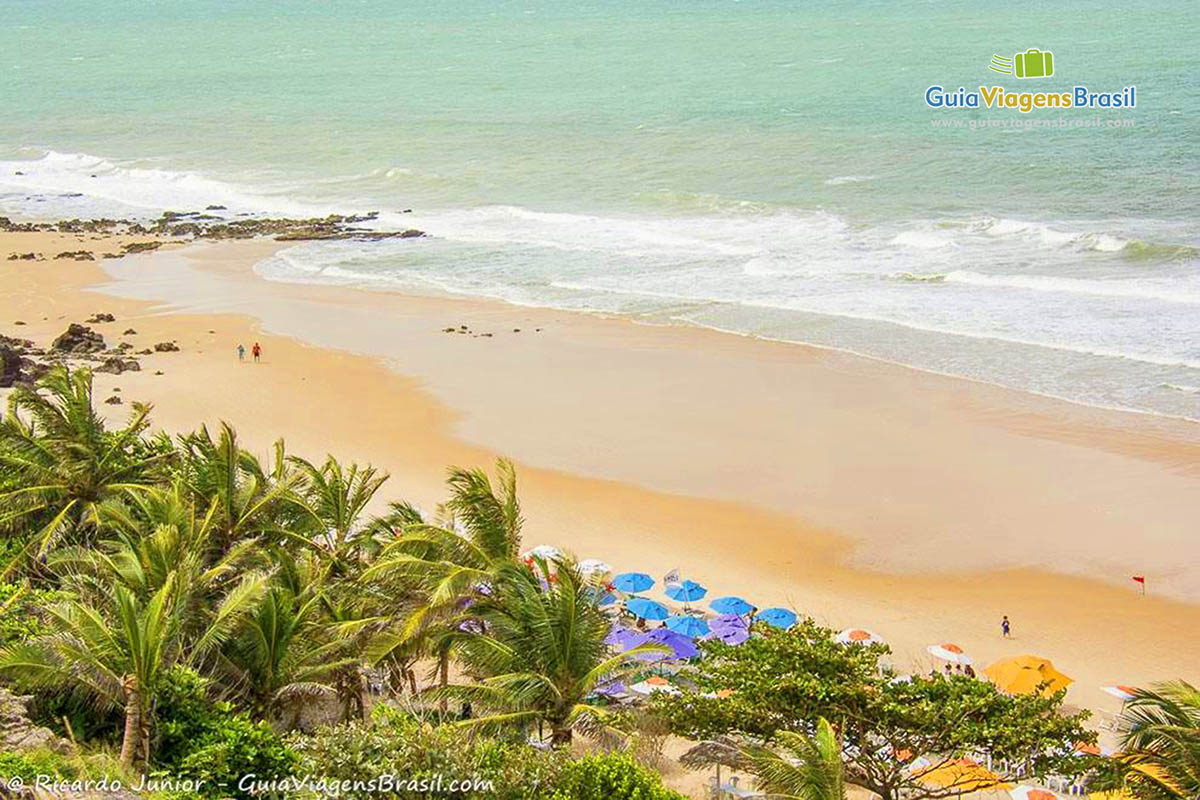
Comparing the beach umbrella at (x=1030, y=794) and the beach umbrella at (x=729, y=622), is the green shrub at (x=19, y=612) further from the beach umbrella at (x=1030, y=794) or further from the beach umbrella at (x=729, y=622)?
the beach umbrella at (x=1030, y=794)

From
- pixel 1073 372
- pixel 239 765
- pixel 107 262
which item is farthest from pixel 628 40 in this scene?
pixel 239 765

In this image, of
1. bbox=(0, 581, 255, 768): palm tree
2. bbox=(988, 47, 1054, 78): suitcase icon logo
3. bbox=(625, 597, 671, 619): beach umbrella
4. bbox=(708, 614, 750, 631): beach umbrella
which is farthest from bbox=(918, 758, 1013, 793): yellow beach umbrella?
bbox=(988, 47, 1054, 78): suitcase icon logo

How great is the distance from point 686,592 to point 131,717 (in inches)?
442

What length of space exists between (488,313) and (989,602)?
24.2 meters

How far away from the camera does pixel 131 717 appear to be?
11.5 meters

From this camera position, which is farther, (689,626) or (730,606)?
(730,606)

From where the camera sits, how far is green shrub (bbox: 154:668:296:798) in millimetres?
11688

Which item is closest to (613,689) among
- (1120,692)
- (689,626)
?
(689,626)

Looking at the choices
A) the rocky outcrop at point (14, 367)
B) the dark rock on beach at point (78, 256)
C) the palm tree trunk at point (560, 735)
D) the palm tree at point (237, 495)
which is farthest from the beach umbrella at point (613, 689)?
the dark rock on beach at point (78, 256)

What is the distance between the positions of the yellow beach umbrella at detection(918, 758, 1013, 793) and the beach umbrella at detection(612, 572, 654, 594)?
6.96 meters

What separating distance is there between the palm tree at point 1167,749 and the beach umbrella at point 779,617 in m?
7.35

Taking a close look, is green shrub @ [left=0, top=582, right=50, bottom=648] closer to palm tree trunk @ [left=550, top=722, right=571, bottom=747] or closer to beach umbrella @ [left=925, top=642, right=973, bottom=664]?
palm tree trunk @ [left=550, top=722, right=571, bottom=747]

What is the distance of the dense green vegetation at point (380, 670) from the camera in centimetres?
1142

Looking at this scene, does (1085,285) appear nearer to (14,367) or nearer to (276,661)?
(14,367)
